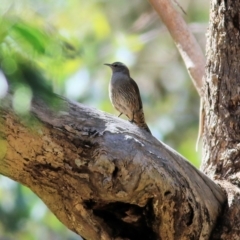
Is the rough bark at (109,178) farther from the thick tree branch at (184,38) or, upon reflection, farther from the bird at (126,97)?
the thick tree branch at (184,38)

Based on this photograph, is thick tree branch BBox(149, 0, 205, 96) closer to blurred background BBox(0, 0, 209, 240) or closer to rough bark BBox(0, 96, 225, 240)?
blurred background BBox(0, 0, 209, 240)

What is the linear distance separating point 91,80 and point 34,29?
5.99 m

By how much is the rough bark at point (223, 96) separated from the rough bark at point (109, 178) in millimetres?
348

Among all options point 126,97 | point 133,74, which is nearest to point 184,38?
point 126,97

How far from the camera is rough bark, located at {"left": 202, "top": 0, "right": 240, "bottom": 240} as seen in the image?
262cm

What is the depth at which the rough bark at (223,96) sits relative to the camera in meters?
2.62

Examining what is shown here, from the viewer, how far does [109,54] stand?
19.1ft

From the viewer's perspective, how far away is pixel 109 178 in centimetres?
189

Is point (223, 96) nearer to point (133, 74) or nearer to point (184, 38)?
point (184, 38)

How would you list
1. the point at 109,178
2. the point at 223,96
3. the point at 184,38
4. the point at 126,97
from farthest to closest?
1. the point at 184,38
2. the point at 126,97
3. the point at 223,96
4. the point at 109,178

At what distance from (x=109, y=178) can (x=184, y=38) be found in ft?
5.97

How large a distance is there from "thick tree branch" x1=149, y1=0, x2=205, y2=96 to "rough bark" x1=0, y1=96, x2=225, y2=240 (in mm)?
1263

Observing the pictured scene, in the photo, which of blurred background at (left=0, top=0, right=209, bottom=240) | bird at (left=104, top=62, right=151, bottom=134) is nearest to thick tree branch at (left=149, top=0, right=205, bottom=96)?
bird at (left=104, top=62, right=151, bottom=134)

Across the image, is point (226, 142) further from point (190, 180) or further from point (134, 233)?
point (134, 233)
